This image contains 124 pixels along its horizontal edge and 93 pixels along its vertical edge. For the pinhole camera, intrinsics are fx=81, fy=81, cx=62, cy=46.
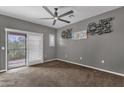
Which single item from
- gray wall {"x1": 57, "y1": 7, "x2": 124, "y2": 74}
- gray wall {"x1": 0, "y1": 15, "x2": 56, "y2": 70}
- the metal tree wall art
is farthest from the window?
the metal tree wall art

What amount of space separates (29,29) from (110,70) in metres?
4.65

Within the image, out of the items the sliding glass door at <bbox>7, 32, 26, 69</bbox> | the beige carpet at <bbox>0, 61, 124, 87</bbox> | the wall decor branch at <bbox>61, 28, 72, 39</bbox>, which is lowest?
the beige carpet at <bbox>0, 61, 124, 87</bbox>

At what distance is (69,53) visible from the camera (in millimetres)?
5543

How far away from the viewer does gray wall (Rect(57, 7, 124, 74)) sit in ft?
10.3

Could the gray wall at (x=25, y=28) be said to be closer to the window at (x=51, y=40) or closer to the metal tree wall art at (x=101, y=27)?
the window at (x=51, y=40)

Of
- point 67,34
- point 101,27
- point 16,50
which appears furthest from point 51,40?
point 101,27

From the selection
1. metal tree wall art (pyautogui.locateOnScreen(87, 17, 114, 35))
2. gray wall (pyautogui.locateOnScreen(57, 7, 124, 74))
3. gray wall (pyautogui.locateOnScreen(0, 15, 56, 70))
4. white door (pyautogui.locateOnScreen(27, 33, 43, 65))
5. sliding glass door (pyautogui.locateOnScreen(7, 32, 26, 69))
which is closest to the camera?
gray wall (pyautogui.locateOnScreen(57, 7, 124, 74))

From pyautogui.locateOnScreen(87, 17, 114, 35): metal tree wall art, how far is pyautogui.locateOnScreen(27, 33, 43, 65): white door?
316 centimetres

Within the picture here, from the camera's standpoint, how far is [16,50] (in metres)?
4.56

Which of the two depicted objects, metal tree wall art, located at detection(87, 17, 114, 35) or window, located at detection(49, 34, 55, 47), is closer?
metal tree wall art, located at detection(87, 17, 114, 35)

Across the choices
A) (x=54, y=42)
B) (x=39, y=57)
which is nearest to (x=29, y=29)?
(x=39, y=57)

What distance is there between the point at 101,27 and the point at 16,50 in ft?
15.0

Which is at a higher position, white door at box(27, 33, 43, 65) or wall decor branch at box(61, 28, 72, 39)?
wall decor branch at box(61, 28, 72, 39)

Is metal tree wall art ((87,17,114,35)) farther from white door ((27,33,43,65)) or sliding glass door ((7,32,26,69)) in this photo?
sliding glass door ((7,32,26,69))
